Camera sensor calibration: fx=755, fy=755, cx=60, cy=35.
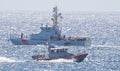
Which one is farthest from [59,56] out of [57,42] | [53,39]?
[57,42]

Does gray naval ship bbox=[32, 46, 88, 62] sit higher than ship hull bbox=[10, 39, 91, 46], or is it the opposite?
gray naval ship bbox=[32, 46, 88, 62]

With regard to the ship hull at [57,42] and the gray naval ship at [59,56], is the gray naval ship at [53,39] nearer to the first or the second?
the ship hull at [57,42]

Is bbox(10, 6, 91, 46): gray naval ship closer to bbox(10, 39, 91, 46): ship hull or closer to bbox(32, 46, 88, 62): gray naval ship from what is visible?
bbox(10, 39, 91, 46): ship hull

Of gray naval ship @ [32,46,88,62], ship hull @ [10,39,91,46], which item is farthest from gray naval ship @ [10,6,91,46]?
gray naval ship @ [32,46,88,62]

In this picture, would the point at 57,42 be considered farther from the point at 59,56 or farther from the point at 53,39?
the point at 59,56

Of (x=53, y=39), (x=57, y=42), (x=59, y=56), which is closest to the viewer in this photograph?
(x=59, y=56)

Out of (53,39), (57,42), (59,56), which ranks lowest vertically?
(57,42)

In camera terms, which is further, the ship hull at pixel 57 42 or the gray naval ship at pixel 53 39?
the ship hull at pixel 57 42

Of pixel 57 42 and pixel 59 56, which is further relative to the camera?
pixel 57 42

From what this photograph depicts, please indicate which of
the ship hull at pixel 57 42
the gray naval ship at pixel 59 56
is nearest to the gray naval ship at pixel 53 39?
the ship hull at pixel 57 42

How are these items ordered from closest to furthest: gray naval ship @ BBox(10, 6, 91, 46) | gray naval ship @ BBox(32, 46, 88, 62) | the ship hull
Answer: gray naval ship @ BBox(32, 46, 88, 62), gray naval ship @ BBox(10, 6, 91, 46), the ship hull

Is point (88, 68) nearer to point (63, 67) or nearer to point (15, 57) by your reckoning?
point (63, 67)

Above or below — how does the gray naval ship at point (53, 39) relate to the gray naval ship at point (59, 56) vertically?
below

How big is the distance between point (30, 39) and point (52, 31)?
7378mm
